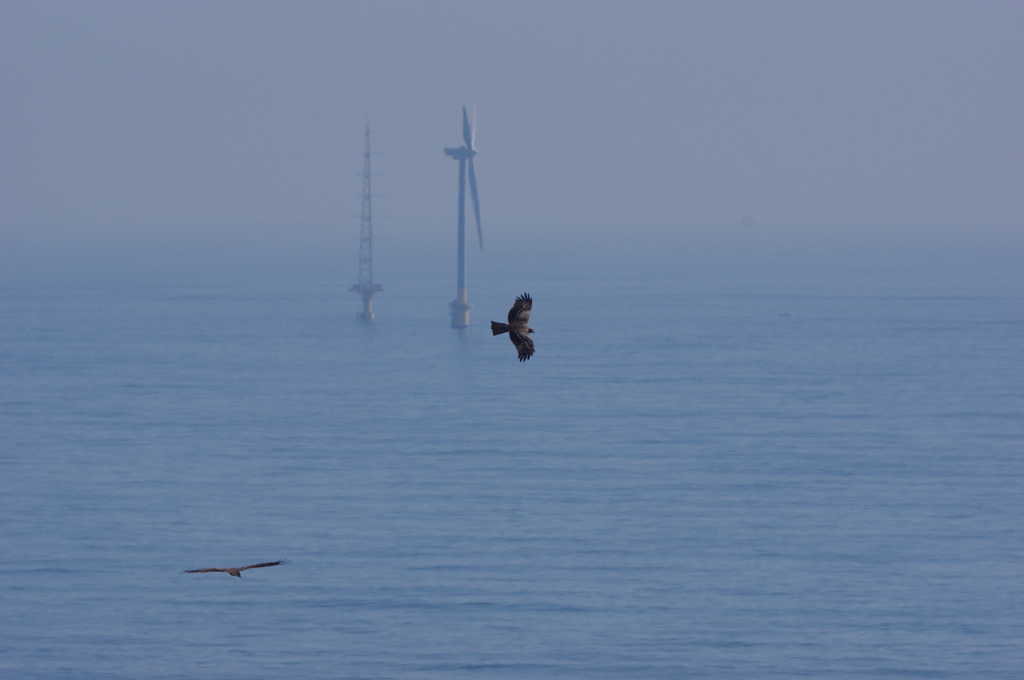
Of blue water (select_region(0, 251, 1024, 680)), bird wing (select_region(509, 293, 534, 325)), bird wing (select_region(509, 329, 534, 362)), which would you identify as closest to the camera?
bird wing (select_region(509, 329, 534, 362))

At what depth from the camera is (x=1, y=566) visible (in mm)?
115500

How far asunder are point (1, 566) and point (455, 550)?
38215 millimetres

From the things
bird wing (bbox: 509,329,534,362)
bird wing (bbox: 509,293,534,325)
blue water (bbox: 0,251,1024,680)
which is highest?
bird wing (bbox: 509,293,534,325)

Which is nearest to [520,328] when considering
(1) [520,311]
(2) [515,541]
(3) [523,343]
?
(3) [523,343]

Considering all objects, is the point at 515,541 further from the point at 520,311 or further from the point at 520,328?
the point at 520,328

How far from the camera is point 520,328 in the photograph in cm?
3039

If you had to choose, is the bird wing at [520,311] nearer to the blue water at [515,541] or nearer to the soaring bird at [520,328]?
the soaring bird at [520,328]

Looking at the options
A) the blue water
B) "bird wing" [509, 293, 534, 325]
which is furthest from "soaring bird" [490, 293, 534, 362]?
the blue water

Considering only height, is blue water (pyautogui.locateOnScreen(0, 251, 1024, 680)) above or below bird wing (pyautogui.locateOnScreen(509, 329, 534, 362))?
below

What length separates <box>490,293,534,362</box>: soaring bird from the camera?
29766 mm

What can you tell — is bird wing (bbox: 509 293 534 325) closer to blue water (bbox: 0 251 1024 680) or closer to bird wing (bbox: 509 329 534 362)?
bird wing (bbox: 509 329 534 362)

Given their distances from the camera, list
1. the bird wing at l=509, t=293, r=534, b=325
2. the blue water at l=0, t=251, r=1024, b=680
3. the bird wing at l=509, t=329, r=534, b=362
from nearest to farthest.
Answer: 1. the bird wing at l=509, t=329, r=534, b=362
2. the bird wing at l=509, t=293, r=534, b=325
3. the blue water at l=0, t=251, r=1024, b=680

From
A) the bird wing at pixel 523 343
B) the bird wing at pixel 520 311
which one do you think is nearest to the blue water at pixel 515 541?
the bird wing at pixel 520 311

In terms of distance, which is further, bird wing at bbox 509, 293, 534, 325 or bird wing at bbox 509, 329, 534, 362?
bird wing at bbox 509, 293, 534, 325
